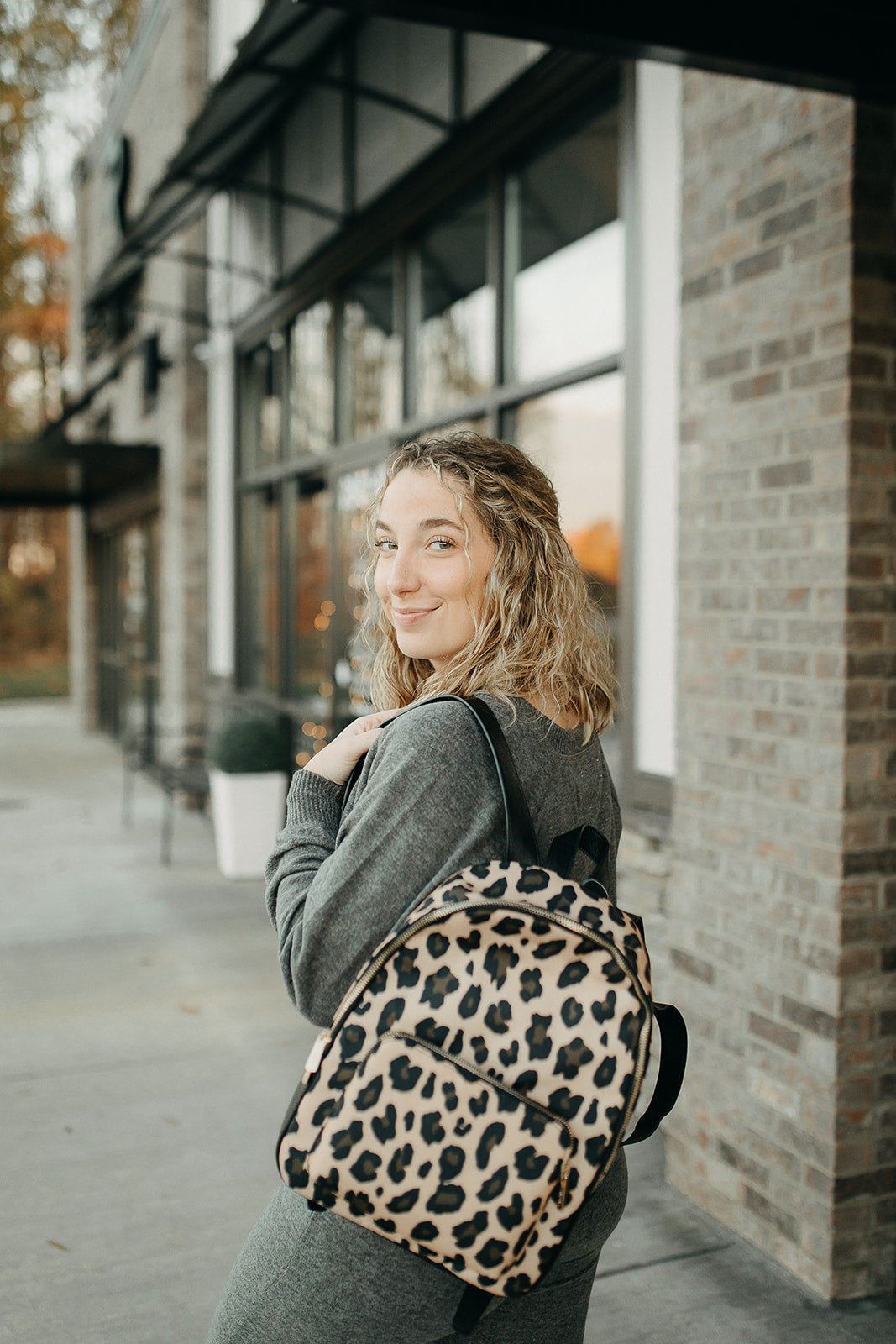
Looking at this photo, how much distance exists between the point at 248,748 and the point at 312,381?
2.72m

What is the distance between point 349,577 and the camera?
732 cm

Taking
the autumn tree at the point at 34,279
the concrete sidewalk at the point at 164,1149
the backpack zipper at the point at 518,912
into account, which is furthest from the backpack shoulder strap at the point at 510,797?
the autumn tree at the point at 34,279

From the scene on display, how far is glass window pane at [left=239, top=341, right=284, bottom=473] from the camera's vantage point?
871cm

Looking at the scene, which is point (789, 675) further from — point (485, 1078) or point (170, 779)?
point (170, 779)

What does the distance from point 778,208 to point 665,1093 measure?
2.25 metres

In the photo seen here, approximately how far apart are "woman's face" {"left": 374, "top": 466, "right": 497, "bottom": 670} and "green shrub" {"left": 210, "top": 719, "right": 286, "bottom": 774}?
234 inches

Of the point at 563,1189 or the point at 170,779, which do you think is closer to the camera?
the point at 563,1189

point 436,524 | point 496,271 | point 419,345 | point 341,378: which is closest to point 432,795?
point 436,524

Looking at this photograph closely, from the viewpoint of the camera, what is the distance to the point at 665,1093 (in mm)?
1471

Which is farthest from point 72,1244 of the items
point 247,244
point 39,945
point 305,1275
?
point 247,244

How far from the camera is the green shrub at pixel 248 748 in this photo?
7.32 meters

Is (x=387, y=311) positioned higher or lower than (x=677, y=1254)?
higher

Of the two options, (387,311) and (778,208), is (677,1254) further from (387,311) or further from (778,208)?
(387,311)

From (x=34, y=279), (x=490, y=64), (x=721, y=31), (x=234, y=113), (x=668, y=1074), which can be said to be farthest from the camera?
(x=34, y=279)
